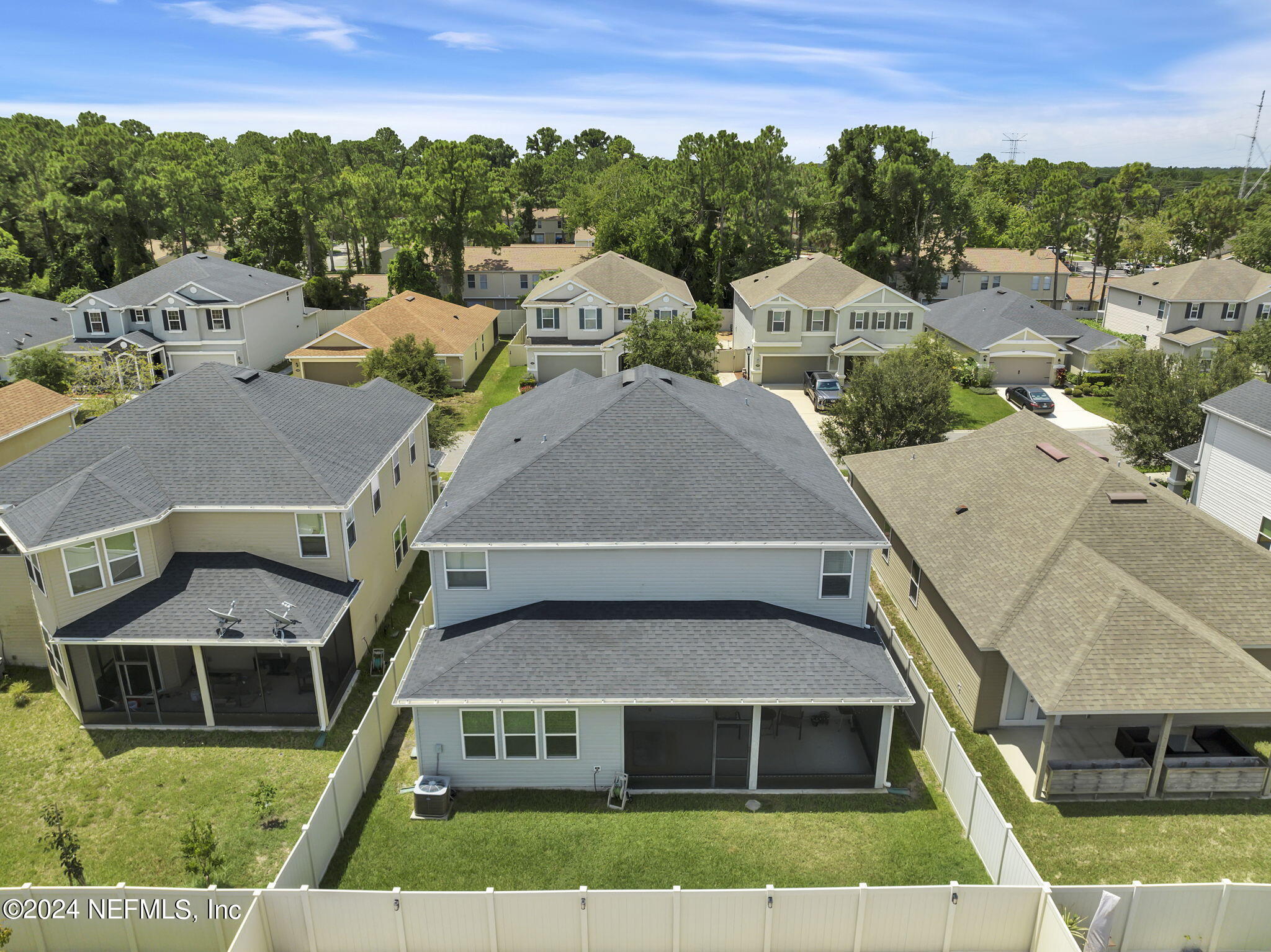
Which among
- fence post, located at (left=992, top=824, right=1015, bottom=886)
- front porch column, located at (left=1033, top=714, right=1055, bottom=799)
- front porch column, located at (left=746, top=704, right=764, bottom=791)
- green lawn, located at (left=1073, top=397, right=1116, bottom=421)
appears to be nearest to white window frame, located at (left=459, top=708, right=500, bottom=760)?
front porch column, located at (left=746, top=704, right=764, bottom=791)

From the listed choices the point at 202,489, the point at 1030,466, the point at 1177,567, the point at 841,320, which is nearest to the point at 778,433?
the point at 1030,466

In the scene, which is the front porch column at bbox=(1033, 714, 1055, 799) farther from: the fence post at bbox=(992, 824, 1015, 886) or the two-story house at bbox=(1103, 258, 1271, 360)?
the two-story house at bbox=(1103, 258, 1271, 360)

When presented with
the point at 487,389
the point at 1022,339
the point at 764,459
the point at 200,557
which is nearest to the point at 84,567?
the point at 200,557

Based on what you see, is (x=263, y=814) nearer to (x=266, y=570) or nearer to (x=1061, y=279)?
(x=266, y=570)

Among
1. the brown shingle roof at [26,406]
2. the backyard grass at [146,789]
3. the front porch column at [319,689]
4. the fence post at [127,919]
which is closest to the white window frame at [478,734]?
the backyard grass at [146,789]

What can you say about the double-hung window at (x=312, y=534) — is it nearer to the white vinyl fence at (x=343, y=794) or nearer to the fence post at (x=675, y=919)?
the white vinyl fence at (x=343, y=794)

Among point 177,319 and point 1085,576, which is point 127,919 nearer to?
point 1085,576

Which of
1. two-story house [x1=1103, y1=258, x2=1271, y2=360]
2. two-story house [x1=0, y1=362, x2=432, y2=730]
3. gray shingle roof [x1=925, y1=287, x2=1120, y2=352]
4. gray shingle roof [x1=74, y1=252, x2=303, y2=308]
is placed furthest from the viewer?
two-story house [x1=1103, y1=258, x2=1271, y2=360]
